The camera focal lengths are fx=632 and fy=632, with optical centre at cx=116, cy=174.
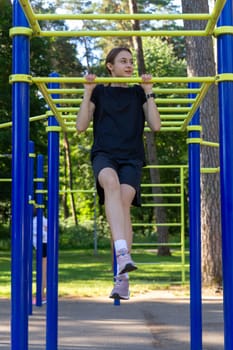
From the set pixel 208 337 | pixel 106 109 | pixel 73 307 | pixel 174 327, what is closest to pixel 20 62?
pixel 106 109

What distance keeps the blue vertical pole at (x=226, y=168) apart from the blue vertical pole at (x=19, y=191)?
90 centimetres

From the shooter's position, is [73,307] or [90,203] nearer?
[73,307]

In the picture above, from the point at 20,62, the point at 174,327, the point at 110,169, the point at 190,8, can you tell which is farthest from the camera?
the point at 190,8

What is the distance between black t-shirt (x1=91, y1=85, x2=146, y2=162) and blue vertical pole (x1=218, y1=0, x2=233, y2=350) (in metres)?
0.75

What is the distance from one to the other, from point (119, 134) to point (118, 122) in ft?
0.23

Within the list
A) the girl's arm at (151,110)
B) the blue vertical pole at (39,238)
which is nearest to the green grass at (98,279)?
the blue vertical pole at (39,238)

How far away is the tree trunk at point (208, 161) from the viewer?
9070 mm

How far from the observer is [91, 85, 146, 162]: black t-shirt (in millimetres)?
3541

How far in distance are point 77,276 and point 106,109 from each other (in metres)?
8.80

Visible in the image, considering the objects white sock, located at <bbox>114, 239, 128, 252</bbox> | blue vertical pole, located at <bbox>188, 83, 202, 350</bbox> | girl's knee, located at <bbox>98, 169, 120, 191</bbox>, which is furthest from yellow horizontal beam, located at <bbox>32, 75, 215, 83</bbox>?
blue vertical pole, located at <bbox>188, 83, 202, 350</bbox>

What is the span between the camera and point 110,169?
343 cm

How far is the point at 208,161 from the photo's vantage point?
29.7 feet

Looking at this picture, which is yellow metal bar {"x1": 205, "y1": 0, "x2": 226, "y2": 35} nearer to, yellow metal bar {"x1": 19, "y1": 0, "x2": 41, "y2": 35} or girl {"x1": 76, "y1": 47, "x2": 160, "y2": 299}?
girl {"x1": 76, "y1": 47, "x2": 160, "y2": 299}

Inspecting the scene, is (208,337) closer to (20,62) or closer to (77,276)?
(20,62)
